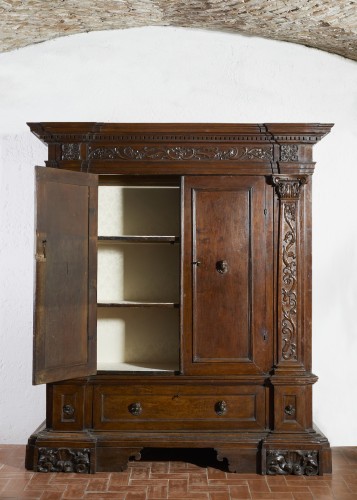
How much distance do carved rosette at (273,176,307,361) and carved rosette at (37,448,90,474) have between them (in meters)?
1.53

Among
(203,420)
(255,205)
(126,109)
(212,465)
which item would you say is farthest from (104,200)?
(212,465)

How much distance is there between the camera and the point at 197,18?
4.86 meters

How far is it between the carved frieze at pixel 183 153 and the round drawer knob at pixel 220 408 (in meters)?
1.70

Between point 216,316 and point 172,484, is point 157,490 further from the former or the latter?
point 216,316

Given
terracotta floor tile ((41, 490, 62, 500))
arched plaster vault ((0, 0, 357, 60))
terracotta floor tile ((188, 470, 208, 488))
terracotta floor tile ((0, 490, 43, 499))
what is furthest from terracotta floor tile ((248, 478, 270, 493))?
arched plaster vault ((0, 0, 357, 60))

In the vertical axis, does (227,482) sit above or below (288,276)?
below

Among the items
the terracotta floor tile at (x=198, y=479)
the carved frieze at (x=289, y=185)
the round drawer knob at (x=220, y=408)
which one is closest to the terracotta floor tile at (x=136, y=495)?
the terracotta floor tile at (x=198, y=479)

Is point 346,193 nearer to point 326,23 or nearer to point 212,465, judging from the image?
point 326,23

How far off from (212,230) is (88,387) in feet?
4.60

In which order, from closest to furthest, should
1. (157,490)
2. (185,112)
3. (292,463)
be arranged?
(157,490) → (292,463) → (185,112)

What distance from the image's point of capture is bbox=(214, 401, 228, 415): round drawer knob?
4.34 meters

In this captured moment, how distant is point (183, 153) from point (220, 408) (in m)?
1.79

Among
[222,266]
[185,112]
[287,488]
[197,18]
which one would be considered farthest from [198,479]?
[197,18]

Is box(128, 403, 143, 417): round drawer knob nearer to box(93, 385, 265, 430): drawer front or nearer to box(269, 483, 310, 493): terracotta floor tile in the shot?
box(93, 385, 265, 430): drawer front
